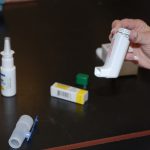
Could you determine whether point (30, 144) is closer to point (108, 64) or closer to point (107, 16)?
point (108, 64)

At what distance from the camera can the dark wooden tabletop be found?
3.03 feet

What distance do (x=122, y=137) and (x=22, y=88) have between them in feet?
1.07

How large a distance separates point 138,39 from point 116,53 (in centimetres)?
12

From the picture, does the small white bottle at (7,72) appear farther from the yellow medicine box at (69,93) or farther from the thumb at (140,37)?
the thumb at (140,37)

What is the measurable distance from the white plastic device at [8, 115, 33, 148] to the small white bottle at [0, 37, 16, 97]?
0.41 feet

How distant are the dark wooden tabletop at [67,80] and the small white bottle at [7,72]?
26 mm

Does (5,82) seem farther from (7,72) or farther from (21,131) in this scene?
(21,131)

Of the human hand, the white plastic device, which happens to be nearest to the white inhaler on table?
the human hand

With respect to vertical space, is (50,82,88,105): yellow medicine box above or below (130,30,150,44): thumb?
below

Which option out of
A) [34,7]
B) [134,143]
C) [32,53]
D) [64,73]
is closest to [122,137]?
[134,143]

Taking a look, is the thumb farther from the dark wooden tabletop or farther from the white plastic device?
the white plastic device

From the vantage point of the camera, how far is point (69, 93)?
1006 mm

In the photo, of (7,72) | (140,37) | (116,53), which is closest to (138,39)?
(140,37)

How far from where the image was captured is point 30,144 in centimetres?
86
